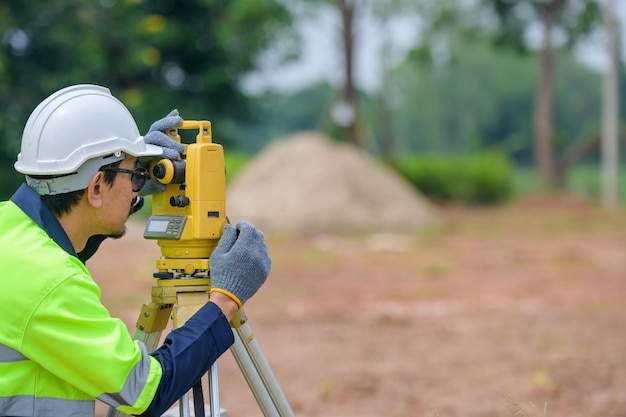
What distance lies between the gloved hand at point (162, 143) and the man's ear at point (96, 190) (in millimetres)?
178

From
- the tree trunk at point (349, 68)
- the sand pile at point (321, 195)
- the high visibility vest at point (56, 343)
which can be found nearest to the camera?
the high visibility vest at point (56, 343)

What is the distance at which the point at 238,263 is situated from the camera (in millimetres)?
2051

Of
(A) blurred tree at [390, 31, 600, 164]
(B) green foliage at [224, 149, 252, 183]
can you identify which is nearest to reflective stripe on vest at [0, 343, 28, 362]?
(B) green foliage at [224, 149, 252, 183]

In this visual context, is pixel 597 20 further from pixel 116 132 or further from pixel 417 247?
pixel 116 132

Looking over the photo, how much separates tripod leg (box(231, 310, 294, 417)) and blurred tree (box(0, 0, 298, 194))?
6.83 metres

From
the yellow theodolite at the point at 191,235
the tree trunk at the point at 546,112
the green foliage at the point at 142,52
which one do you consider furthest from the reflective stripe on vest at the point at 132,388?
the tree trunk at the point at 546,112

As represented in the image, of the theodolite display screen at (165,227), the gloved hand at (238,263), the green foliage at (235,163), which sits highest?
the theodolite display screen at (165,227)

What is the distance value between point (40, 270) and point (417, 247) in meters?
11.6

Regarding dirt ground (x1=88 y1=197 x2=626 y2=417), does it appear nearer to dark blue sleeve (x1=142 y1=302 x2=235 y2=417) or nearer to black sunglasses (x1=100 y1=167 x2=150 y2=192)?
dark blue sleeve (x1=142 y1=302 x2=235 y2=417)

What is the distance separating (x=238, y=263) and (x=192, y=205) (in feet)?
0.68

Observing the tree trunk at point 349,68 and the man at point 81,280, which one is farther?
the tree trunk at point 349,68

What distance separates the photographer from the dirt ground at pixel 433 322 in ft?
17.0

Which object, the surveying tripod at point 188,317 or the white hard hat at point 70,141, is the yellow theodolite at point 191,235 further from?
the white hard hat at point 70,141

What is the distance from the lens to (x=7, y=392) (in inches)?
72.6
